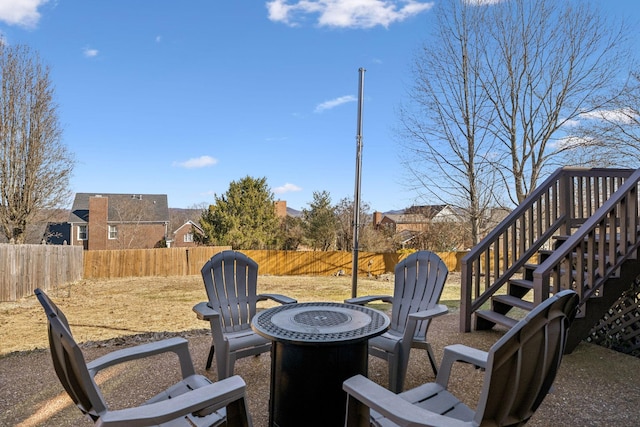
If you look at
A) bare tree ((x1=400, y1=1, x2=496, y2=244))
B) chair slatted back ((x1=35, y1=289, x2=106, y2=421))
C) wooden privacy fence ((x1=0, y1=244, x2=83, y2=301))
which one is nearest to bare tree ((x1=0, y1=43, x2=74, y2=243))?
wooden privacy fence ((x1=0, y1=244, x2=83, y2=301))

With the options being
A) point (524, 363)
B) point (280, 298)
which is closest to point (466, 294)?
point (280, 298)

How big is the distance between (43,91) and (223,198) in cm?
844

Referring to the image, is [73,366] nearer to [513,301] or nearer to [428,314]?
[428,314]

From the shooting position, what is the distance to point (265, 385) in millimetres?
2799

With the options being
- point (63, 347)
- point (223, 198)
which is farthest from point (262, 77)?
point (223, 198)

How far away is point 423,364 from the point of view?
327cm

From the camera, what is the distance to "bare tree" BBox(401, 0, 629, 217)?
9.30m

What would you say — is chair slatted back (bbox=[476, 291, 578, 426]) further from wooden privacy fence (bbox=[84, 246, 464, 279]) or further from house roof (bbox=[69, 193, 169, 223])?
house roof (bbox=[69, 193, 169, 223])

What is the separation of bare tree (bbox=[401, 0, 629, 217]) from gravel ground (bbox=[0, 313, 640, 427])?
761 cm

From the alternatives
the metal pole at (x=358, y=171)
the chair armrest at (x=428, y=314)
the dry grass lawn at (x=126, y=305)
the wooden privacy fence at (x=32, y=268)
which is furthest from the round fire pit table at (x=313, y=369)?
the wooden privacy fence at (x=32, y=268)

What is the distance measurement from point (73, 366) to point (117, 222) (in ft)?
77.3

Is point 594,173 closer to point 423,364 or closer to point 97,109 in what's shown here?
point 423,364

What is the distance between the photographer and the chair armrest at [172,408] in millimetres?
1273

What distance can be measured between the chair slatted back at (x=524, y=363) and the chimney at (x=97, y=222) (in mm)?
23942
